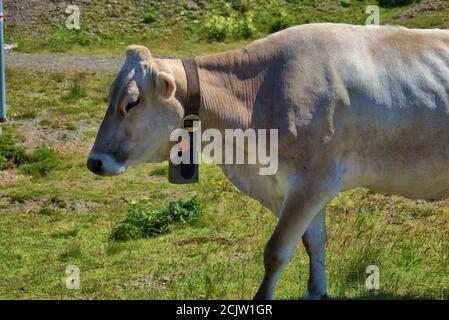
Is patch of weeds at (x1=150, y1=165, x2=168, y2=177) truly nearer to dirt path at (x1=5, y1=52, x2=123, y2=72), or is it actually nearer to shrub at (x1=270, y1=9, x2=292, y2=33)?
dirt path at (x1=5, y1=52, x2=123, y2=72)

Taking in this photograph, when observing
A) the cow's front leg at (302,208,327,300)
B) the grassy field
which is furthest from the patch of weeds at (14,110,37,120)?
the cow's front leg at (302,208,327,300)

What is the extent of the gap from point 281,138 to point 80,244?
4.00 m

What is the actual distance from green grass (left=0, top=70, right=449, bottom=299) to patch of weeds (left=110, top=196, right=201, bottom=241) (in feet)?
0.28

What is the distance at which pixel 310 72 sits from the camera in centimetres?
759

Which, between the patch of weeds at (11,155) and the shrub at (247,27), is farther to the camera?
the shrub at (247,27)

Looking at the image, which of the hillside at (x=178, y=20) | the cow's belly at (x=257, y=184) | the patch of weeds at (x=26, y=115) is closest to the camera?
the cow's belly at (x=257, y=184)

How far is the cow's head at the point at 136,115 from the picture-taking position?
24.3 feet

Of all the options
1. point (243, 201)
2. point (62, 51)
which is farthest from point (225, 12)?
point (243, 201)

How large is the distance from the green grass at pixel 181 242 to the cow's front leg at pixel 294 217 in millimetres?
658

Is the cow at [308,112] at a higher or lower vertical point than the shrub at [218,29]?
higher

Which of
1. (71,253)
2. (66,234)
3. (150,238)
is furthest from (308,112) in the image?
(66,234)

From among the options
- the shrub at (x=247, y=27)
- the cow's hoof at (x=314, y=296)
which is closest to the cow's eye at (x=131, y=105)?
the cow's hoof at (x=314, y=296)

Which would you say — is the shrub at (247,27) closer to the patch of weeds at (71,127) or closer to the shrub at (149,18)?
the shrub at (149,18)
